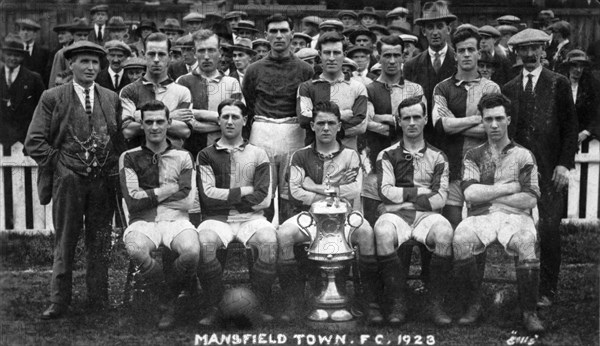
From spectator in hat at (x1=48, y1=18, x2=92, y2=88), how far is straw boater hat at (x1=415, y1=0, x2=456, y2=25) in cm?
286

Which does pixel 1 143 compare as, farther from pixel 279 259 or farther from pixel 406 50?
pixel 406 50

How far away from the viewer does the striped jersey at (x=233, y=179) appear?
6074 millimetres

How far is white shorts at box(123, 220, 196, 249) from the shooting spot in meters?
5.90

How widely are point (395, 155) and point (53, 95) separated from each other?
8.79ft

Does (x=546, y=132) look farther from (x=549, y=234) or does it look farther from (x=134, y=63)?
(x=134, y=63)

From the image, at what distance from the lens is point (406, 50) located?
7.37 metres

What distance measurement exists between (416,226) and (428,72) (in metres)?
1.58

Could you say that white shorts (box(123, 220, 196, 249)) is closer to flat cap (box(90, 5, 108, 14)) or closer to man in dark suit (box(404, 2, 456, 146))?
flat cap (box(90, 5, 108, 14))

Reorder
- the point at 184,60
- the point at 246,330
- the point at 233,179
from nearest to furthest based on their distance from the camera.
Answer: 1. the point at 246,330
2. the point at 233,179
3. the point at 184,60

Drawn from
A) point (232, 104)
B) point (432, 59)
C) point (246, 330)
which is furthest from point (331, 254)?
point (432, 59)

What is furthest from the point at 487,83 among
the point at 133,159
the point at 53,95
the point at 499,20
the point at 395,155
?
the point at 53,95

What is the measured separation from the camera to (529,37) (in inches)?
250

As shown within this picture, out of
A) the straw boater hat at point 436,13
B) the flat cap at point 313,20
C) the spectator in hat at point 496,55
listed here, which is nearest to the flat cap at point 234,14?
the flat cap at point 313,20

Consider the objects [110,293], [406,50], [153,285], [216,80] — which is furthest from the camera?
[406,50]
